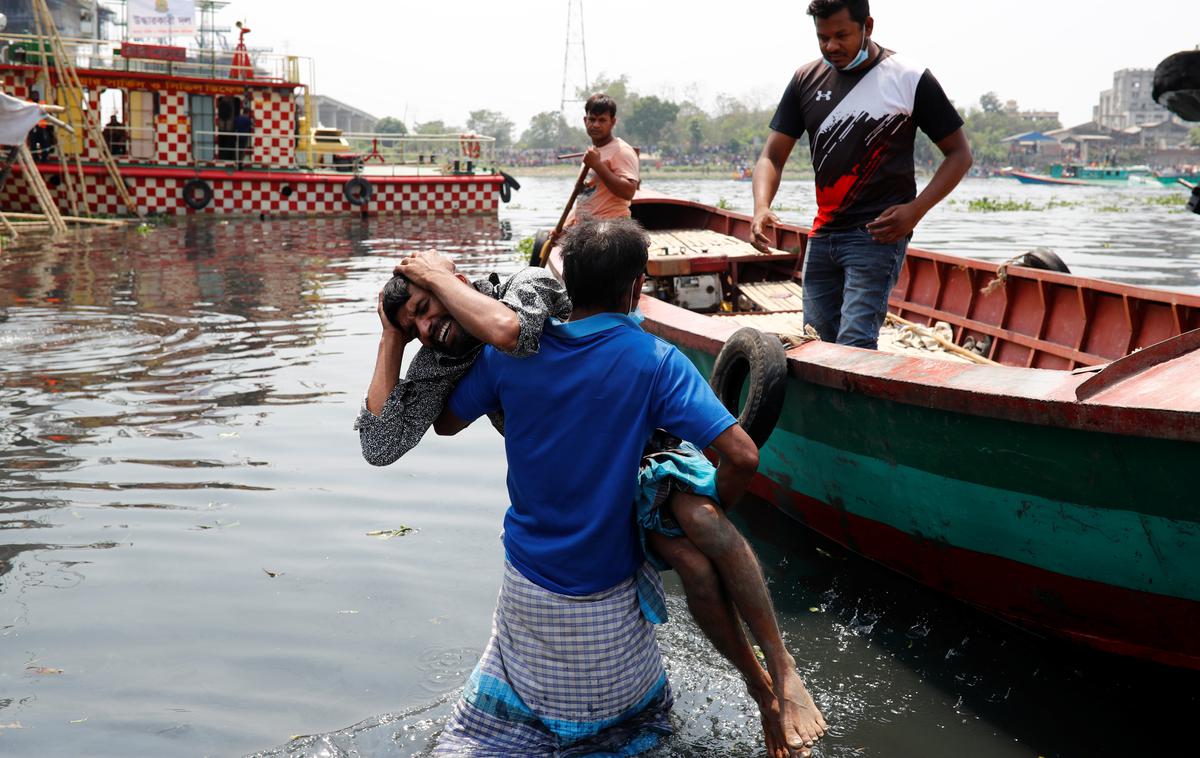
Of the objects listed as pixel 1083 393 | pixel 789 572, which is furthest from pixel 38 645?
pixel 1083 393

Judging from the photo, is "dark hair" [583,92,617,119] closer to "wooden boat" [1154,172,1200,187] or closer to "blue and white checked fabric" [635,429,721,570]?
"wooden boat" [1154,172,1200,187]

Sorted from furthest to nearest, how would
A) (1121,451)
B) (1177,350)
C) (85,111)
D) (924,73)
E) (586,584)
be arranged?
(85,111)
(924,73)
(1177,350)
(1121,451)
(586,584)

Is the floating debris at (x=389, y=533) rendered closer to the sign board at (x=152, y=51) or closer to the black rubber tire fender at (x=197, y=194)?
the black rubber tire fender at (x=197, y=194)

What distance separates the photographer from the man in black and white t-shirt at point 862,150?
4277 millimetres

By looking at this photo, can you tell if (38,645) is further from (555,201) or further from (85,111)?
(555,201)

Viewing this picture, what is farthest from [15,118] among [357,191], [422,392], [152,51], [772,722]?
[772,722]

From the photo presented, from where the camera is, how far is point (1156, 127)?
374ft

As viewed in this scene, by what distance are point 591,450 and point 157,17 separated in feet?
89.8

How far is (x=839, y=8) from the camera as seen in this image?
419cm

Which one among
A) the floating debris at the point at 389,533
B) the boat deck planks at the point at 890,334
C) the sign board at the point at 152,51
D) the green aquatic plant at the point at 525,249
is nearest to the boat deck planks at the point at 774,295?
the boat deck planks at the point at 890,334

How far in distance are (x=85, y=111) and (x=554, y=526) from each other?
21.7 metres

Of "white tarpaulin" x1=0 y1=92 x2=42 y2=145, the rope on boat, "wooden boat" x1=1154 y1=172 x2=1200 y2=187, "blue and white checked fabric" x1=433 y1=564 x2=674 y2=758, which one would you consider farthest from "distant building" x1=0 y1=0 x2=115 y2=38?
"blue and white checked fabric" x1=433 y1=564 x2=674 y2=758

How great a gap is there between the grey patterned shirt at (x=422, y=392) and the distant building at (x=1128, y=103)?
156 metres

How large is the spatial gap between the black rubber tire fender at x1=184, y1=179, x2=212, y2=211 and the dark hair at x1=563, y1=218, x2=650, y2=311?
837 inches
